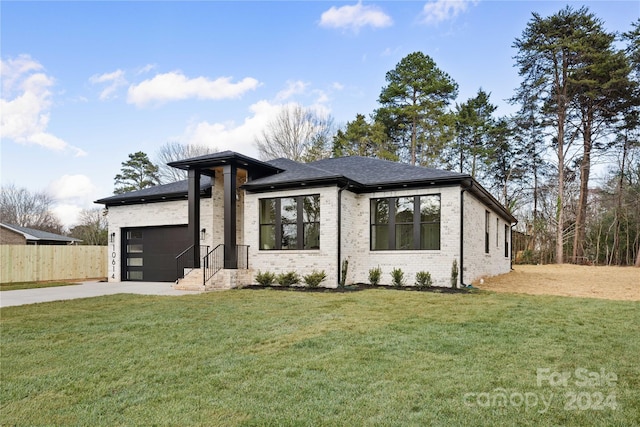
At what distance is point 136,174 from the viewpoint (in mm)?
33875

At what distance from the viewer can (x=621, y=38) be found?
2364 cm

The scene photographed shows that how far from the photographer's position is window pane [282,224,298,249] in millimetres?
12586

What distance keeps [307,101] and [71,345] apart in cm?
2601

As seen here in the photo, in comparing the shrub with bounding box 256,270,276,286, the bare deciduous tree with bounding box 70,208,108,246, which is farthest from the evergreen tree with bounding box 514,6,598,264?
the bare deciduous tree with bounding box 70,208,108,246

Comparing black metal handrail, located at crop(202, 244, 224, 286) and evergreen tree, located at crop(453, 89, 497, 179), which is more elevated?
evergreen tree, located at crop(453, 89, 497, 179)

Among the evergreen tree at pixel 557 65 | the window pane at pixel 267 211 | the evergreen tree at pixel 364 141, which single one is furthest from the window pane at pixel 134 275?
the evergreen tree at pixel 557 65

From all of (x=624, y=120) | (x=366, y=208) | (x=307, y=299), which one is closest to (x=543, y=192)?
(x=624, y=120)

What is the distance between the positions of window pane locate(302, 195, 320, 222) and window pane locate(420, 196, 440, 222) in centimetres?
320

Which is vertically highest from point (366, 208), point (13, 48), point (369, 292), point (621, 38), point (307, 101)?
point (621, 38)

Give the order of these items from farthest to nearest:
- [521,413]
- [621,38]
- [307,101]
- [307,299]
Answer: [307,101], [621,38], [307,299], [521,413]

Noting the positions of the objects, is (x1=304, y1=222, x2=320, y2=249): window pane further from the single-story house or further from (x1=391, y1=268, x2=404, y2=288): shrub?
(x1=391, y1=268, x2=404, y2=288): shrub

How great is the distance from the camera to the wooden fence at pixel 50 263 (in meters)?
16.2

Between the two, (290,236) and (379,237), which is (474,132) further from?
(290,236)

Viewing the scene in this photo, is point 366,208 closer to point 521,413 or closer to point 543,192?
point 521,413
